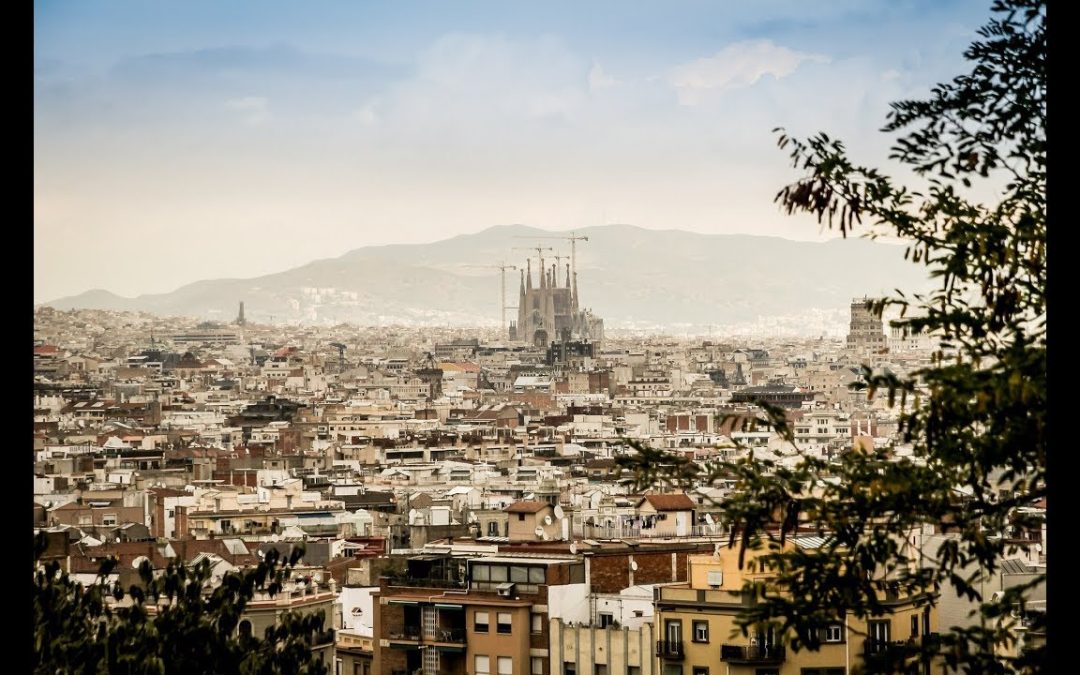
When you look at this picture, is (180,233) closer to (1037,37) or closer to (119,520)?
(119,520)

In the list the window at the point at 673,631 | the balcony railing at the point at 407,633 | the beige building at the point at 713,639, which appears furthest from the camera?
the balcony railing at the point at 407,633

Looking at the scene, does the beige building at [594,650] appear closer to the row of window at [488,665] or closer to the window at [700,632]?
the row of window at [488,665]

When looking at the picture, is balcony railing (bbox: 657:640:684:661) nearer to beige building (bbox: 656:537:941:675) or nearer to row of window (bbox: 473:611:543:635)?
beige building (bbox: 656:537:941:675)

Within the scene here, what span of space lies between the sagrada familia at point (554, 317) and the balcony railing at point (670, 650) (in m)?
73.4

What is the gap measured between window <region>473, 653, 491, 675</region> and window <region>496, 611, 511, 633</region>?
19 cm

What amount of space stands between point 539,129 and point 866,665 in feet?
231

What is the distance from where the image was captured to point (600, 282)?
115 m

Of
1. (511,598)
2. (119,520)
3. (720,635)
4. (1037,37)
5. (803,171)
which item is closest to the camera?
(1037,37)

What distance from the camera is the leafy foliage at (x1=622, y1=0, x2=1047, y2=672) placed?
59.4 inches

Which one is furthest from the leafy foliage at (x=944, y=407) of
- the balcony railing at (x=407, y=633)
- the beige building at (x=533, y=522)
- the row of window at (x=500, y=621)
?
the beige building at (x=533, y=522)

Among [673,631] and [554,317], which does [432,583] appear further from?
[554,317]

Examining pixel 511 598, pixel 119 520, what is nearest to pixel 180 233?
pixel 119 520

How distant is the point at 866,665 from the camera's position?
1.34 meters

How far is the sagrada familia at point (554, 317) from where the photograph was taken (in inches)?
3329
